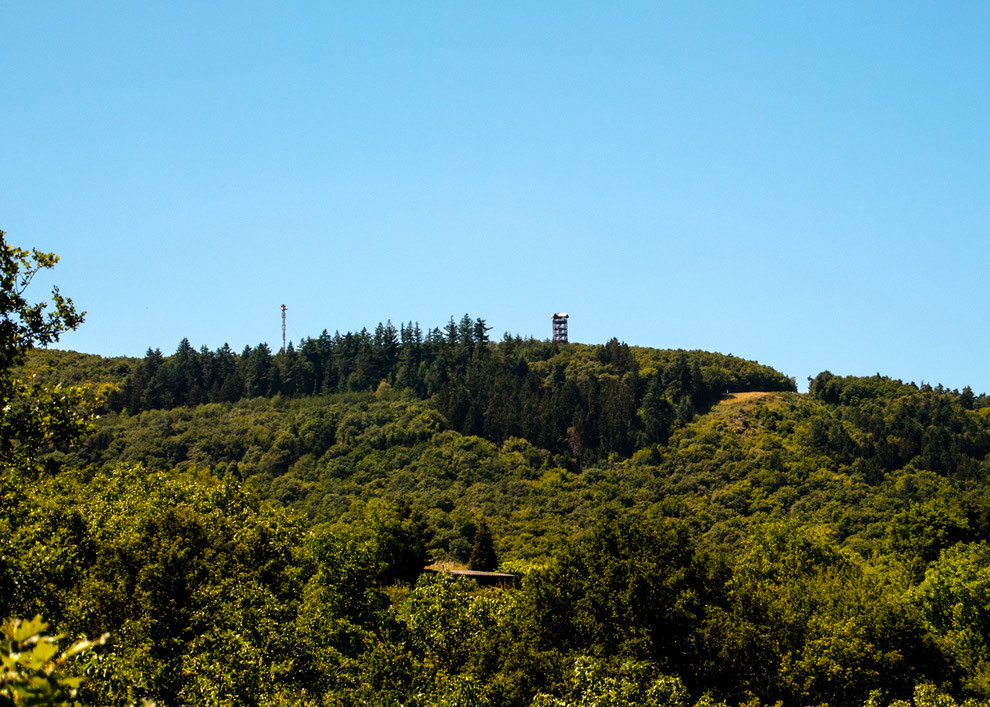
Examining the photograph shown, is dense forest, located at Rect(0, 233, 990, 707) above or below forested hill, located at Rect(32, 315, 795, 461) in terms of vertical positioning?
below

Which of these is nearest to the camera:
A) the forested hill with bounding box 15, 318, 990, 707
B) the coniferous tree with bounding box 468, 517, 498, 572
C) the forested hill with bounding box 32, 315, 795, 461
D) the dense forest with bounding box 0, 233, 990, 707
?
the dense forest with bounding box 0, 233, 990, 707

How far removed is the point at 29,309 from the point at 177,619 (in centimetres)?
2498

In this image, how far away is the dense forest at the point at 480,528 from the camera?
30.4 metres

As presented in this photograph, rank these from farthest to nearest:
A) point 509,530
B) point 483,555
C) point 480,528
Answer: point 509,530
point 480,528
point 483,555

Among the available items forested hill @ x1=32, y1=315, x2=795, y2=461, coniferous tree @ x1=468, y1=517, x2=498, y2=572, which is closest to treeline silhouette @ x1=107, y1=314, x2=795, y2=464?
forested hill @ x1=32, y1=315, x2=795, y2=461

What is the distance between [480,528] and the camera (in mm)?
81938

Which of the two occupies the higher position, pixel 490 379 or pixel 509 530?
pixel 490 379

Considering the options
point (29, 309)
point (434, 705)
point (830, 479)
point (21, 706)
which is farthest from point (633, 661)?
point (830, 479)

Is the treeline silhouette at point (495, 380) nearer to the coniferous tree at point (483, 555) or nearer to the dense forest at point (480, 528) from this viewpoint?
the dense forest at point (480, 528)

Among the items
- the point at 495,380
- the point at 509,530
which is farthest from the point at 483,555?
the point at 495,380

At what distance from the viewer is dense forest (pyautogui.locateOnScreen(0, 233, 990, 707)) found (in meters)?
30.4

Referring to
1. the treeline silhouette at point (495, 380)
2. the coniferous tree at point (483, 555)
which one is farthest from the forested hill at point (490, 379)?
the coniferous tree at point (483, 555)

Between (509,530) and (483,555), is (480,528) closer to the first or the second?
(483,555)

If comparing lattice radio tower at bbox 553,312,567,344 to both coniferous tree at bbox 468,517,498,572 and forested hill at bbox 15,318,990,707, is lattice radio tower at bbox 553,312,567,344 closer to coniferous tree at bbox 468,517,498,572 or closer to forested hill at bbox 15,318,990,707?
forested hill at bbox 15,318,990,707
